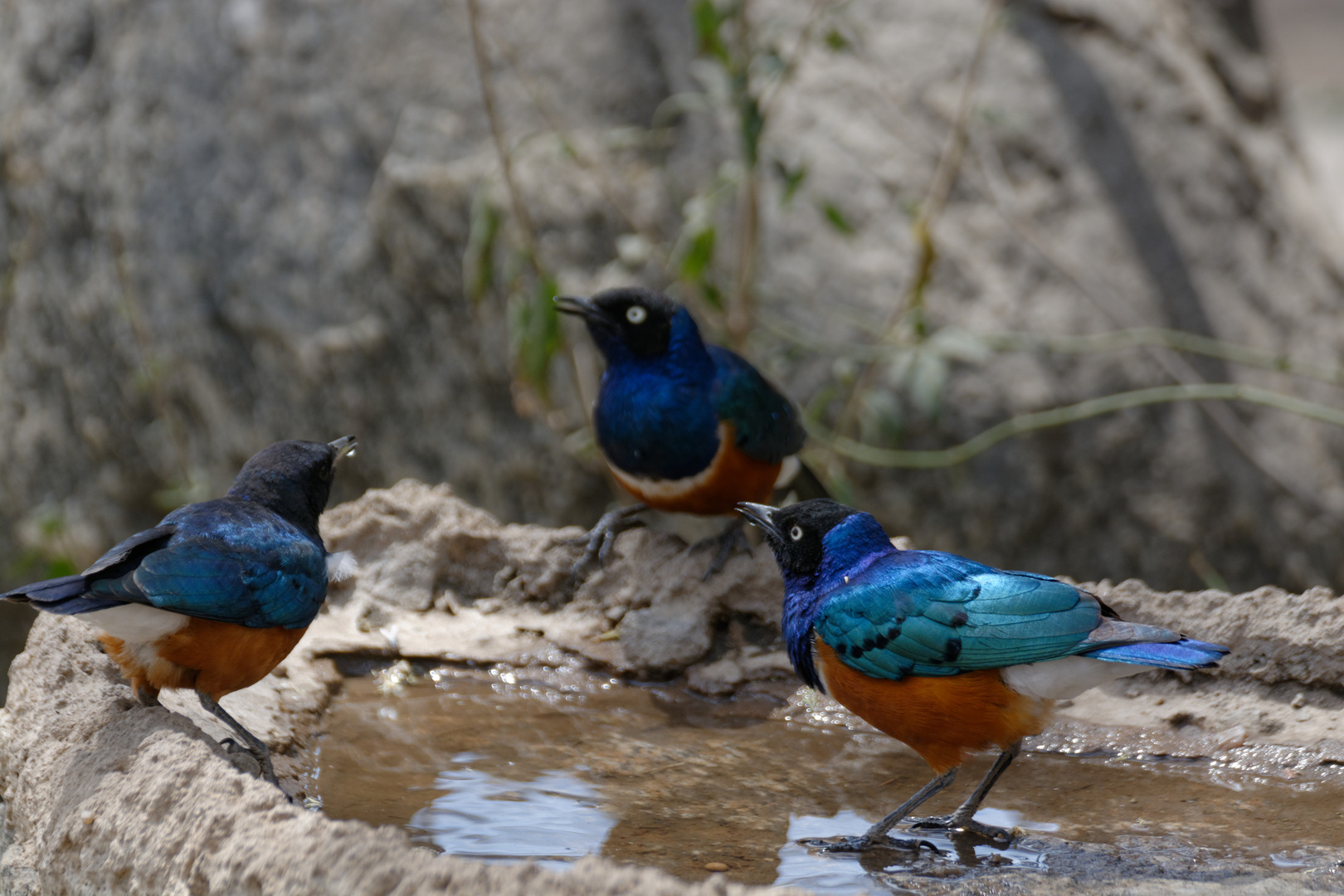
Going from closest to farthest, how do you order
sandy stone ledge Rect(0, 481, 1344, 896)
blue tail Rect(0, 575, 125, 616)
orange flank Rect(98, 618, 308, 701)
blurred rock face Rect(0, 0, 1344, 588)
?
1. sandy stone ledge Rect(0, 481, 1344, 896)
2. blue tail Rect(0, 575, 125, 616)
3. orange flank Rect(98, 618, 308, 701)
4. blurred rock face Rect(0, 0, 1344, 588)

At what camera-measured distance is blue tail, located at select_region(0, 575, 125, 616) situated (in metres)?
2.65

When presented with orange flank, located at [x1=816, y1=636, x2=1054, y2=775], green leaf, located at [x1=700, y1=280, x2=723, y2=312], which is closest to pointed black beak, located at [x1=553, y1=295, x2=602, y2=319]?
green leaf, located at [x1=700, y1=280, x2=723, y2=312]

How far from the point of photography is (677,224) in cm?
653

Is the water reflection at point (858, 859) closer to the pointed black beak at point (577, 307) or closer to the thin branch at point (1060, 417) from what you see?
the pointed black beak at point (577, 307)

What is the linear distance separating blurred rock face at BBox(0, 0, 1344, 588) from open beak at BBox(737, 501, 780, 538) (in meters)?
2.45

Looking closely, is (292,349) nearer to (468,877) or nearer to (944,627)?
(944,627)

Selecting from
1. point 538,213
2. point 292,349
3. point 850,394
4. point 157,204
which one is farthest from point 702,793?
point 157,204

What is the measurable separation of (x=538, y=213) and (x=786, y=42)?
1.53 m

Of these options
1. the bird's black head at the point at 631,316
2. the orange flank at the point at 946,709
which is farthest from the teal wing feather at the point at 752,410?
the orange flank at the point at 946,709

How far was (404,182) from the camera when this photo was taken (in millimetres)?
6555

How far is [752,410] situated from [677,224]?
223cm

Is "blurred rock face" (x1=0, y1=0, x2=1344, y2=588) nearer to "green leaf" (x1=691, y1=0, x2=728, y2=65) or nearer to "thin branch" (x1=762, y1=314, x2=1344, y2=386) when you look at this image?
"thin branch" (x1=762, y1=314, x2=1344, y2=386)

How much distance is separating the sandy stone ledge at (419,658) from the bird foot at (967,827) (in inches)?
15.8

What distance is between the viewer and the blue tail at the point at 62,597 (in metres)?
2.65
